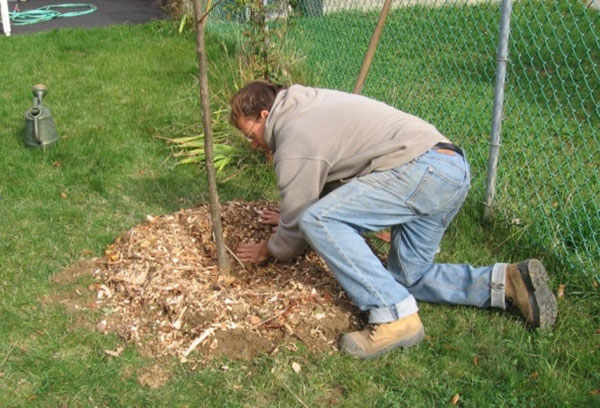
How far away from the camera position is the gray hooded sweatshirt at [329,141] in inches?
118

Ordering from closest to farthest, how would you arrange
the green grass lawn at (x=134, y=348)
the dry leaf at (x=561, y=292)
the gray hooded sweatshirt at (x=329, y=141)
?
the green grass lawn at (x=134, y=348), the gray hooded sweatshirt at (x=329, y=141), the dry leaf at (x=561, y=292)

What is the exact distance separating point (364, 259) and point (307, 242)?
0.28 meters

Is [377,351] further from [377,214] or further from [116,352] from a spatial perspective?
[116,352]

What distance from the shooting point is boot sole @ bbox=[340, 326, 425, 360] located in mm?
3031

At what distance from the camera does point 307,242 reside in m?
3.15

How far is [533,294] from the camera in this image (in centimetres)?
316

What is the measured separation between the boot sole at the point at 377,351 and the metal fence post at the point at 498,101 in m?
1.32

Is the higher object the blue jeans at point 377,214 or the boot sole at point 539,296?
the blue jeans at point 377,214

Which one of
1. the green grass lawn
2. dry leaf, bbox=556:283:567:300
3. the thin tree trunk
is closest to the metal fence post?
the green grass lawn

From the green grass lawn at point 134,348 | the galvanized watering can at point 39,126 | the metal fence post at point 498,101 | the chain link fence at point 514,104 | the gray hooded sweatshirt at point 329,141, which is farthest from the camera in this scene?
the galvanized watering can at point 39,126

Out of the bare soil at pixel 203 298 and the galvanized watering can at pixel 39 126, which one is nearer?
the bare soil at pixel 203 298

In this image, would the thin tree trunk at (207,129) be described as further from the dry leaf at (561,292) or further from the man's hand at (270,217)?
the dry leaf at (561,292)

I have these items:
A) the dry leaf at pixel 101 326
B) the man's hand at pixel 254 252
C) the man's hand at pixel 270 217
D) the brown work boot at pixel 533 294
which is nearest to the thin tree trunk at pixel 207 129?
the man's hand at pixel 254 252

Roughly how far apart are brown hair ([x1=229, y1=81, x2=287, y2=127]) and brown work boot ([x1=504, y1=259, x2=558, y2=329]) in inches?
55.2
